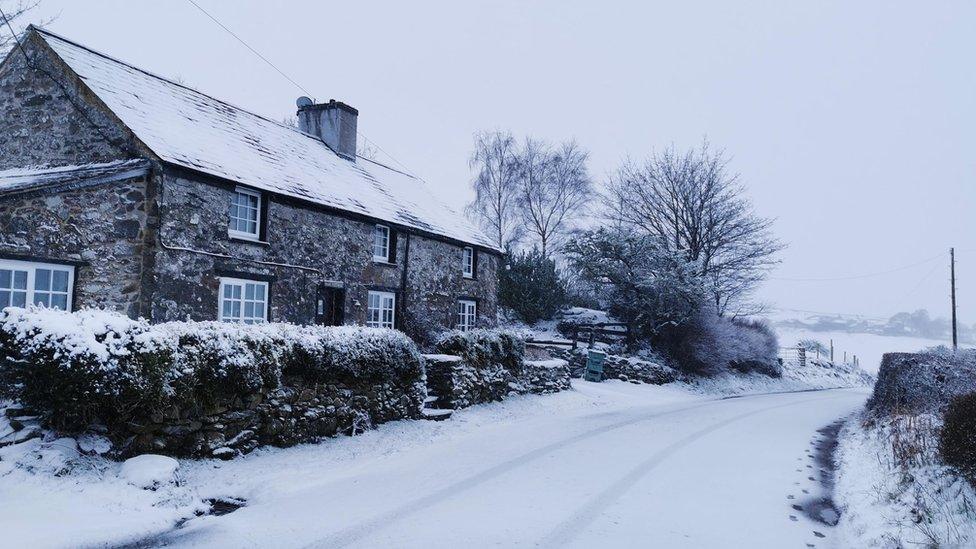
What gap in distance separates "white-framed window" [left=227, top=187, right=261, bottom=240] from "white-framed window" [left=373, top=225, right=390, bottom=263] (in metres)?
4.44

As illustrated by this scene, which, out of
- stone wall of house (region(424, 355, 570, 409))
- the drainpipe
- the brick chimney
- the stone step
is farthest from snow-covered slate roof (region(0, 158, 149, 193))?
the brick chimney

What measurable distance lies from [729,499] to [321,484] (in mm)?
5169

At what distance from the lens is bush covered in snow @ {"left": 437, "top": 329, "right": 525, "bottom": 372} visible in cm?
1408

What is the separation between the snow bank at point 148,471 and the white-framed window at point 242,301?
7.26 metres

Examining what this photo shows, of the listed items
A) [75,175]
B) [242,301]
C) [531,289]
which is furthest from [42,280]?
[531,289]

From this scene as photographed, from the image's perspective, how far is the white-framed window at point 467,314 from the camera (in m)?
23.6

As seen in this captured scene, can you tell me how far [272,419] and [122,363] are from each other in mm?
2566

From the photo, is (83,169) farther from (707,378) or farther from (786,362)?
(786,362)

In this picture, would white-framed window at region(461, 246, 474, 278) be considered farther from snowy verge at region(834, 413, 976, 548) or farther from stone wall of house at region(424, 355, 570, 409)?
snowy verge at region(834, 413, 976, 548)

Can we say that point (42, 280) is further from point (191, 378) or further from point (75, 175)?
point (191, 378)

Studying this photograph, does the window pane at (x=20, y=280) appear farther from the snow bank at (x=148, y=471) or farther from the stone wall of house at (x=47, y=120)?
the snow bank at (x=148, y=471)

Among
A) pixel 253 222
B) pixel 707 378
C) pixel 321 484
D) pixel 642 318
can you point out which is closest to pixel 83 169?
pixel 253 222

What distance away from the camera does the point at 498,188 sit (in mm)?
42438

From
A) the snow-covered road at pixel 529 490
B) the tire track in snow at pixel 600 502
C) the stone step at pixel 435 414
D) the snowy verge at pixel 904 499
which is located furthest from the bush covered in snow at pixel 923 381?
the stone step at pixel 435 414
